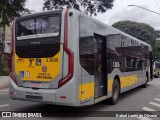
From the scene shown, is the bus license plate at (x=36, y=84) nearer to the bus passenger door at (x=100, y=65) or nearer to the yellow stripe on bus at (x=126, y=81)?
the bus passenger door at (x=100, y=65)

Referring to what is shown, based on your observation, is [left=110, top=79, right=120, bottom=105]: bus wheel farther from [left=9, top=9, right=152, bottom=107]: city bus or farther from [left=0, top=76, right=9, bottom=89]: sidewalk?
[left=0, top=76, right=9, bottom=89]: sidewalk

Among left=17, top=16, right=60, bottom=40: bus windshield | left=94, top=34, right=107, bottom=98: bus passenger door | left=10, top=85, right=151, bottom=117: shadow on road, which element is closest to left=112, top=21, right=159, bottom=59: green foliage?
left=94, top=34, right=107, bottom=98: bus passenger door

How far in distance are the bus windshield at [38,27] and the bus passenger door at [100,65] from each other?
5.59 feet

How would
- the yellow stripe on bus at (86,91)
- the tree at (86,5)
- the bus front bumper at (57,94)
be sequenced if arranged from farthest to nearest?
1. the tree at (86,5)
2. the yellow stripe on bus at (86,91)
3. the bus front bumper at (57,94)

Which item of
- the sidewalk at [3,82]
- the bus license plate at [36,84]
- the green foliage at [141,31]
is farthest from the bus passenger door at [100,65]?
the green foliage at [141,31]

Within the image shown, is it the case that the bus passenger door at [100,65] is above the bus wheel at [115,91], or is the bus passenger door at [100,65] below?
above

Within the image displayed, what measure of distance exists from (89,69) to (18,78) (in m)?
2.24

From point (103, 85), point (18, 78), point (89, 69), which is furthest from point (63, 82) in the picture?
point (103, 85)

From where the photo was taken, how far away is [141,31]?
60.8 meters

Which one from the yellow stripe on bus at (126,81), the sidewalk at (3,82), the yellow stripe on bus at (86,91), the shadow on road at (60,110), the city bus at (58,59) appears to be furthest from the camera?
the sidewalk at (3,82)

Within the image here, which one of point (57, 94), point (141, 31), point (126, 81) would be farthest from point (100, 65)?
point (141, 31)

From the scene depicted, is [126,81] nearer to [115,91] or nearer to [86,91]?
[115,91]

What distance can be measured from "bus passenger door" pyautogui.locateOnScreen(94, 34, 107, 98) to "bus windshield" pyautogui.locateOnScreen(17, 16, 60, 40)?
1.70 meters

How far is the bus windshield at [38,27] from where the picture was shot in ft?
27.9
